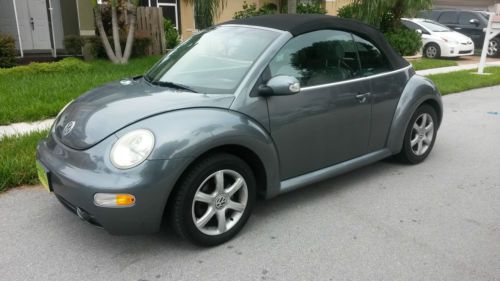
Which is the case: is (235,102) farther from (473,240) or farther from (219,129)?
(473,240)

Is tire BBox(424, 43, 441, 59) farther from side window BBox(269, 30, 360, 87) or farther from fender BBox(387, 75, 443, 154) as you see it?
side window BBox(269, 30, 360, 87)

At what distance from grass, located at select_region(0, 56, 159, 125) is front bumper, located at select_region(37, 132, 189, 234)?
375 centimetres

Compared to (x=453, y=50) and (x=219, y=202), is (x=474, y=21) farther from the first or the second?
(x=219, y=202)

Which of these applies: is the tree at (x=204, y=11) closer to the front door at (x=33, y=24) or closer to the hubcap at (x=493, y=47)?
the front door at (x=33, y=24)

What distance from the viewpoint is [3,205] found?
3.88 meters

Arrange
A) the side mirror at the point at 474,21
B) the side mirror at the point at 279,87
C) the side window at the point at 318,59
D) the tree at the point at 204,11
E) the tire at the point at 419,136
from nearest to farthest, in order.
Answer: the side mirror at the point at 279,87, the side window at the point at 318,59, the tire at the point at 419,136, the tree at the point at 204,11, the side mirror at the point at 474,21

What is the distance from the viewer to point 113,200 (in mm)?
2787

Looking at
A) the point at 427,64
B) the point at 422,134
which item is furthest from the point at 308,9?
the point at 422,134

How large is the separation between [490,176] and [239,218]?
302cm

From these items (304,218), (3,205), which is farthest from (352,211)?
(3,205)

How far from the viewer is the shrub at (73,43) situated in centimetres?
1181

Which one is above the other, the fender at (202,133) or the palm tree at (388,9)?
the palm tree at (388,9)

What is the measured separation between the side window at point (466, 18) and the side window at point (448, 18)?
0.21 meters

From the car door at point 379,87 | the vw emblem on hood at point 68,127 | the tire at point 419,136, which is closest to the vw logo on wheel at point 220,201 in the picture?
the vw emblem on hood at point 68,127
